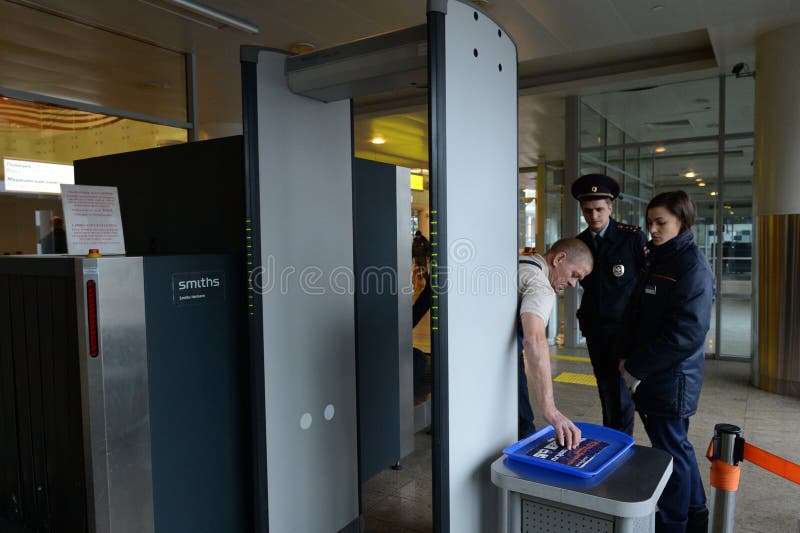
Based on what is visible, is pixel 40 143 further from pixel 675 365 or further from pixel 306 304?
pixel 675 365

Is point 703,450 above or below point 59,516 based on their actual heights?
below

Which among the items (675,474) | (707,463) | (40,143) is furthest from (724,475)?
(40,143)

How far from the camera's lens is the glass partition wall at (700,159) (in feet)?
22.3

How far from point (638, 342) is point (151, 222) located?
2.33 metres

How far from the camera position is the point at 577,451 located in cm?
183

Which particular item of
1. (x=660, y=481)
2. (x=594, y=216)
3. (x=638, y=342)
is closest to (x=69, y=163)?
(x=594, y=216)

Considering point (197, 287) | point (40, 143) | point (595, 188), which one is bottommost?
point (197, 287)

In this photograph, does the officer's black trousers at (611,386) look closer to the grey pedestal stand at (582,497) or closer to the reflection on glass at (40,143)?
the grey pedestal stand at (582,497)

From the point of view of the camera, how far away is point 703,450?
12.5 ft

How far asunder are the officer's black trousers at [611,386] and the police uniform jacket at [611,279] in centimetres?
7

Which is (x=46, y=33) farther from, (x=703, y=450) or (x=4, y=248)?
(x=703, y=450)

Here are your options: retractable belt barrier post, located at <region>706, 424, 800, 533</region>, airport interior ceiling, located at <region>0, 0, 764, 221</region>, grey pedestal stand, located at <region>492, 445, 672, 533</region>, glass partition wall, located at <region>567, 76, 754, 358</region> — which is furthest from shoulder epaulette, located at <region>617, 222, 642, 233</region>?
glass partition wall, located at <region>567, 76, 754, 358</region>

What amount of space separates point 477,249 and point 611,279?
1.83 m

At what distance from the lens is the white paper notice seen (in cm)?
185
